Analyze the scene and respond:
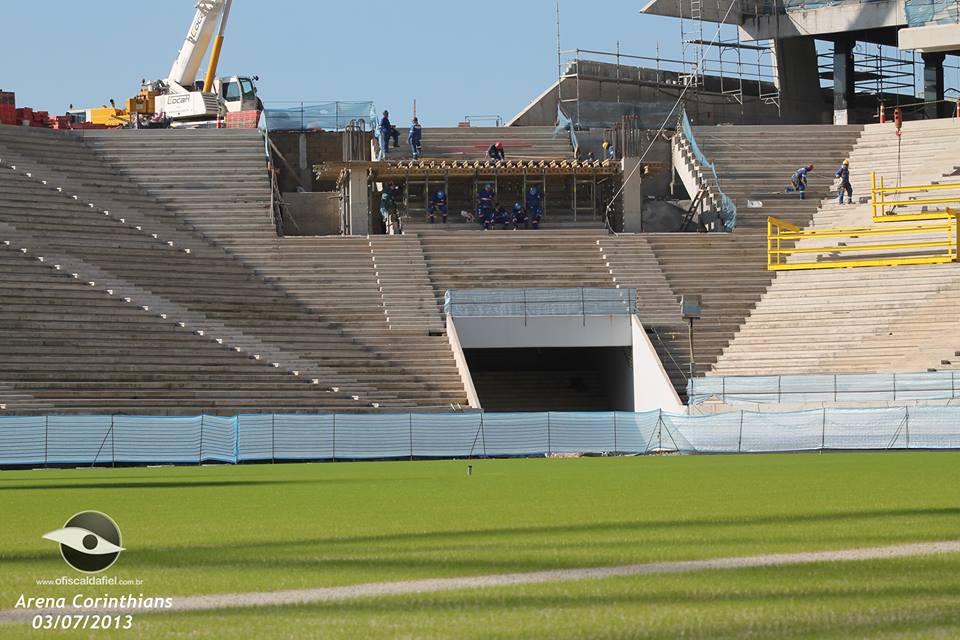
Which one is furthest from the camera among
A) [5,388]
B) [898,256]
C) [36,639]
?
[898,256]

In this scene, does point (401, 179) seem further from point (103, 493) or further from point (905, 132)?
point (103, 493)

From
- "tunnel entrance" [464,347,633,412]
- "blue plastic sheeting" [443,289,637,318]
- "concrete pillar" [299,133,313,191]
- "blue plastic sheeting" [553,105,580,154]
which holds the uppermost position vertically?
"blue plastic sheeting" [553,105,580,154]

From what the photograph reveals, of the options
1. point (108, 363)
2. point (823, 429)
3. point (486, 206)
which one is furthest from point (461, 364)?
point (486, 206)

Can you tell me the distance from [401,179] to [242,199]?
5.35m

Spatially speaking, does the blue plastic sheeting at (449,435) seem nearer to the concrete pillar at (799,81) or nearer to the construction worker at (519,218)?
the construction worker at (519,218)

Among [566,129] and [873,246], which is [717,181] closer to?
[566,129]

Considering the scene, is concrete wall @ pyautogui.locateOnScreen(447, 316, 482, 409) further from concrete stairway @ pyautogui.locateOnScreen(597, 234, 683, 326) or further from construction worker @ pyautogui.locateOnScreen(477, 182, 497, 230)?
construction worker @ pyautogui.locateOnScreen(477, 182, 497, 230)

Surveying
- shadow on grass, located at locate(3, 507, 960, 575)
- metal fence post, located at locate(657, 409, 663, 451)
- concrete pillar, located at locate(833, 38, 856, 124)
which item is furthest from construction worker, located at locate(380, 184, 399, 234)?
shadow on grass, located at locate(3, 507, 960, 575)

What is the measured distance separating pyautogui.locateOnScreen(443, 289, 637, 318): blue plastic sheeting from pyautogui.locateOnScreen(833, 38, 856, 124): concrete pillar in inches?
851

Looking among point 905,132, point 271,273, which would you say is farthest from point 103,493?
point 905,132

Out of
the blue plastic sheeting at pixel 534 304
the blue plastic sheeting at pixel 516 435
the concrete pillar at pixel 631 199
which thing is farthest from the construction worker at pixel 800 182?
the blue plastic sheeting at pixel 516 435

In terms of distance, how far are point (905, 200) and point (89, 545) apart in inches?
1662

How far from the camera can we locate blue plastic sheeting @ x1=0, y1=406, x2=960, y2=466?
30.1 m

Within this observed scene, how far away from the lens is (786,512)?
1171 centimetres
